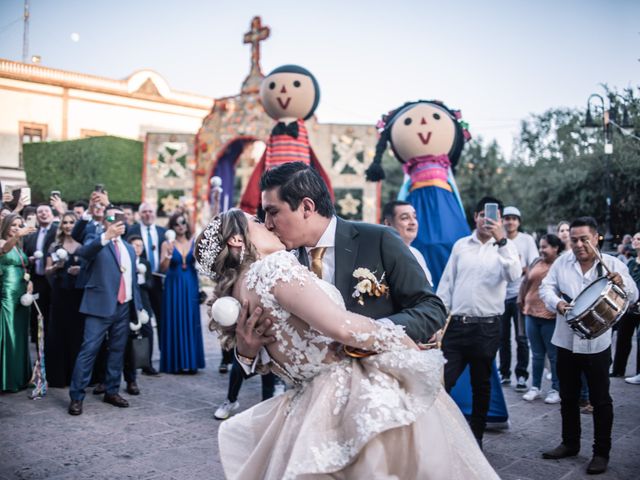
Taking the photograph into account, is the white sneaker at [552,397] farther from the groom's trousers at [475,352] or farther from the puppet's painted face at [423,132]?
the puppet's painted face at [423,132]

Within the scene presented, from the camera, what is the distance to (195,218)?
16734mm

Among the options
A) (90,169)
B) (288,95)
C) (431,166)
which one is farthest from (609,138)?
(90,169)

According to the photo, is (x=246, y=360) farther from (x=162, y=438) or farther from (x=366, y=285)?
(x=162, y=438)

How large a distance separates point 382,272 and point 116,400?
14.3 feet

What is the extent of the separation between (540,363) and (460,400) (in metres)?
1.74

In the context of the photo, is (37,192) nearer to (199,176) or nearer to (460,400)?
(199,176)

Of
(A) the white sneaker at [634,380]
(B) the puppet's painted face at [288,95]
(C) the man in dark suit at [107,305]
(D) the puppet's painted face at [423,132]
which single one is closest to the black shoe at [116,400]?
(C) the man in dark suit at [107,305]

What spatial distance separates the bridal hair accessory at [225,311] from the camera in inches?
84.4

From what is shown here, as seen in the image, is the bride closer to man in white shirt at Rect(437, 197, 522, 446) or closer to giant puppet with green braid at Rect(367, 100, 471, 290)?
man in white shirt at Rect(437, 197, 522, 446)

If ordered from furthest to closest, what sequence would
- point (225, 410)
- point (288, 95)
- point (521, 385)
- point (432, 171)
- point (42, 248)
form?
point (288, 95) → point (42, 248) → point (521, 385) → point (432, 171) → point (225, 410)

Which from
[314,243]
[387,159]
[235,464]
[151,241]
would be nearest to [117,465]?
[235,464]

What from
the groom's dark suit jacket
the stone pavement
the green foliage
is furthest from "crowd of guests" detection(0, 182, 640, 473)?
the green foliage

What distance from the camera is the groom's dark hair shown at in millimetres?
2328

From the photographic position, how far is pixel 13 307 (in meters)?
6.43
